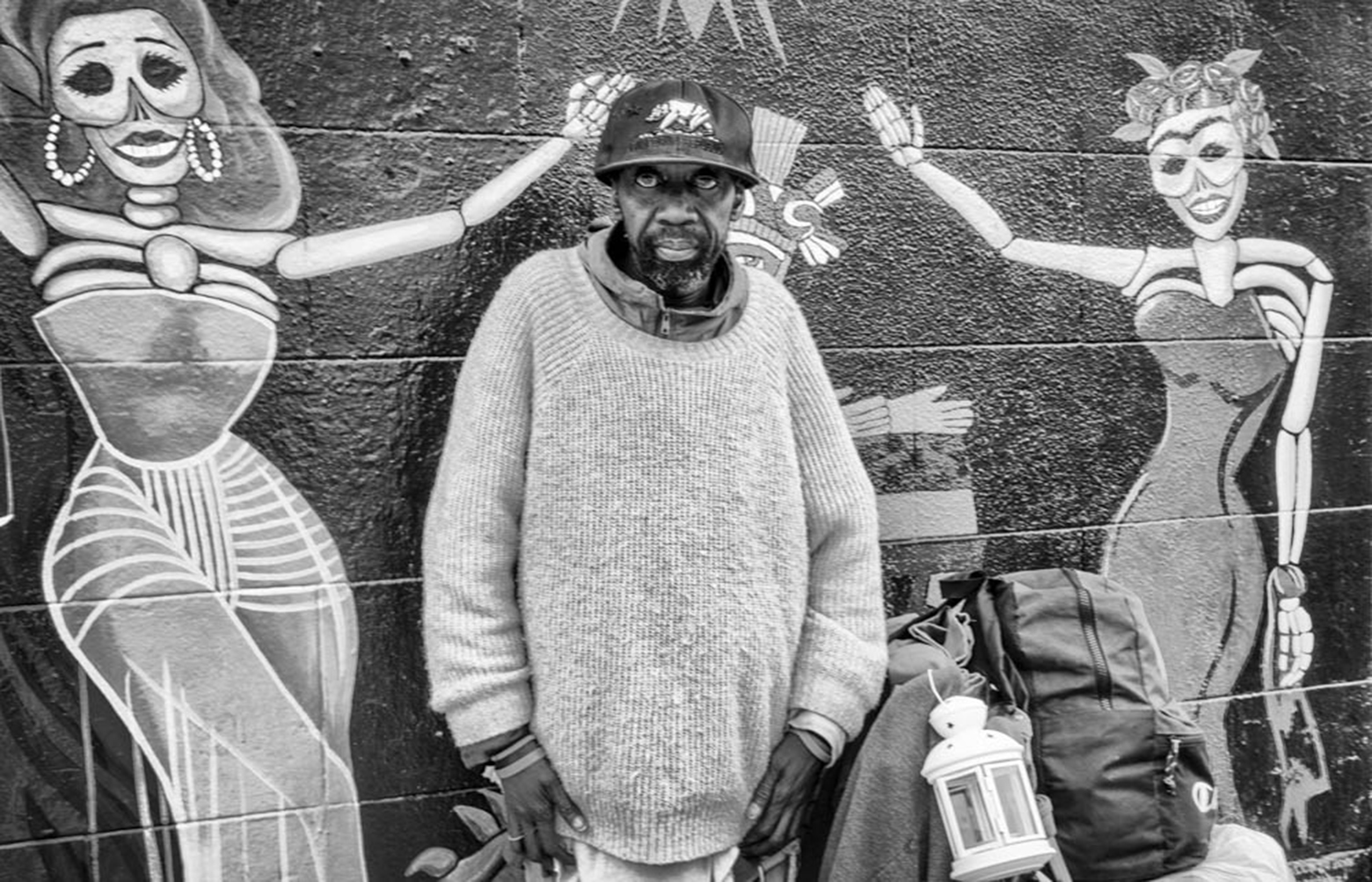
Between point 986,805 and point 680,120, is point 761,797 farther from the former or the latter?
point 680,120

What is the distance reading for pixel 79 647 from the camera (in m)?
2.64

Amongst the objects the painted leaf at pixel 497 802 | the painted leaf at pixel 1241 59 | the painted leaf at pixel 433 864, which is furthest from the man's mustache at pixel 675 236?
the painted leaf at pixel 1241 59

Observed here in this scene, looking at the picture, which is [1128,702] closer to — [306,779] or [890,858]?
[890,858]

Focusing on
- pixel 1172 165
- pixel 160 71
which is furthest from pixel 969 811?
pixel 160 71

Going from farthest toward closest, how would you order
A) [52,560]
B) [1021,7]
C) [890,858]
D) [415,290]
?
[1021,7] → [415,290] → [52,560] → [890,858]

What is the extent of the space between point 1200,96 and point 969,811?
2.06m

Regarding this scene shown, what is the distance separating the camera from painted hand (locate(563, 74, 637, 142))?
2920 millimetres

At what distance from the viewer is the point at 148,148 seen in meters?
2.66

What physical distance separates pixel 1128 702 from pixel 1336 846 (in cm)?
145

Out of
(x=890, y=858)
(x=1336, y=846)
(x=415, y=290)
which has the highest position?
(x=415, y=290)

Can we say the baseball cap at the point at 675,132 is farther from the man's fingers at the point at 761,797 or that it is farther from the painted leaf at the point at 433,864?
the painted leaf at the point at 433,864

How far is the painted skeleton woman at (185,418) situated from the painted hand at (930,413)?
1248 millimetres

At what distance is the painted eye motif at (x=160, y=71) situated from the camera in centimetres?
266

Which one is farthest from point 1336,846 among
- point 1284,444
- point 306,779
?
point 306,779
